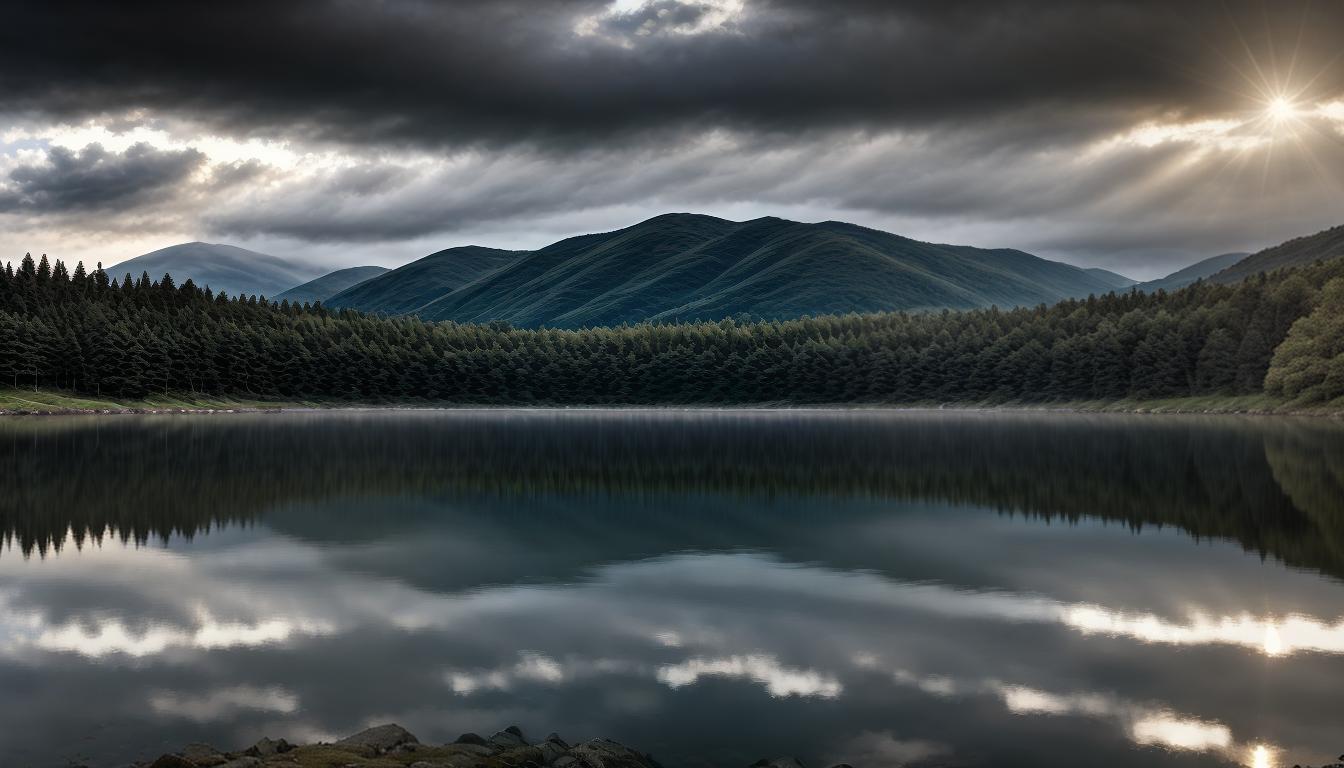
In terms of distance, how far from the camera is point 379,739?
51.7 feet

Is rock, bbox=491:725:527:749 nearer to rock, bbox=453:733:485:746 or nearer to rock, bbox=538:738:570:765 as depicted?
rock, bbox=453:733:485:746

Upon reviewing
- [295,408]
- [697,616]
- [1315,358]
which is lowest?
[295,408]

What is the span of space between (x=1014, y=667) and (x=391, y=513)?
3177 centimetres

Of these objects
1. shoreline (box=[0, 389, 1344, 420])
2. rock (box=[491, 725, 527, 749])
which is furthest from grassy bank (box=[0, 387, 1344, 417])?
rock (box=[491, 725, 527, 749])

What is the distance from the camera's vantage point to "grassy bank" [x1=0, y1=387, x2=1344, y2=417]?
148 metres

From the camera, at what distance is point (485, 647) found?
22344 millimetres

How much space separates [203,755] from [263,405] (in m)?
192

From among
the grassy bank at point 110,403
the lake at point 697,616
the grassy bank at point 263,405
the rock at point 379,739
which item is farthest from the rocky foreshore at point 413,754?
the grassy bank at point 110,403

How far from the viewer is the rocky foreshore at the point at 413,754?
14273 millimetres

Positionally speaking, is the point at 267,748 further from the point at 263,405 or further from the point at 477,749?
the point at 263,405

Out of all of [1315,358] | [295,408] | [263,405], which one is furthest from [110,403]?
[1315,358]

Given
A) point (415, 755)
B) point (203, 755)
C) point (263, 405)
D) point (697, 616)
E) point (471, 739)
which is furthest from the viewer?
point (263, 405)

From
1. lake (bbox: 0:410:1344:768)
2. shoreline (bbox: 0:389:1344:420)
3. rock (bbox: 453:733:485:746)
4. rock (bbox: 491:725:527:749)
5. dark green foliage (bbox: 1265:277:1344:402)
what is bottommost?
shoreline (bbox: 0:389:1344:420)

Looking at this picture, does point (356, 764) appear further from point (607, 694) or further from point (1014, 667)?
point (1014, 667)
